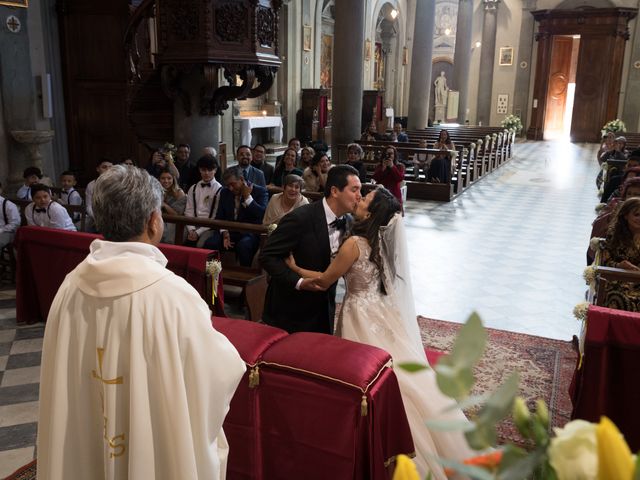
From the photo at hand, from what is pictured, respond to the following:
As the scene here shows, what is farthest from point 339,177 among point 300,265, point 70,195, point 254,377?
point 70,195

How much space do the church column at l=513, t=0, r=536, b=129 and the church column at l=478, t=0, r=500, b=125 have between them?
1231mm

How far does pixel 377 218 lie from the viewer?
3.30m

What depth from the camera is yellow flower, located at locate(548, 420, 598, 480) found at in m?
0.80

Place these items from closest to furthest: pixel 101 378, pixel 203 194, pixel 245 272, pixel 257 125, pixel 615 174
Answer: pixel 101 378, pixel 245 272, pixel 203 194, pixel 615 174, pixel 257 125

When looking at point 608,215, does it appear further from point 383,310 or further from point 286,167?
point 286,167

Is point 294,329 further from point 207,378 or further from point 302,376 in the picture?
point 207,378

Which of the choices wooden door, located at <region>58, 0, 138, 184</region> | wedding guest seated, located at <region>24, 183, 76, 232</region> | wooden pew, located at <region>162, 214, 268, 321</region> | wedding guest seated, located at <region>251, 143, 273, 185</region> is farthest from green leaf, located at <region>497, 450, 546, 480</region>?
wooden door, located at <region>58, 0, 138, 184</region>

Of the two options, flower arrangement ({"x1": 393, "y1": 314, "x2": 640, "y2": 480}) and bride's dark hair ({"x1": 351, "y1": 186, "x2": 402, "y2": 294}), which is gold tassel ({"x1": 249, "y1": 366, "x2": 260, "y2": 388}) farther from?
flower arrangement ({"x1": 393, "y1": 314, "x2": 640, "y2": 480})

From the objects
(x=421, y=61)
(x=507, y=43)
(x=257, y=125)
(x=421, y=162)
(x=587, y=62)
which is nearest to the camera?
(x=421, y=162)

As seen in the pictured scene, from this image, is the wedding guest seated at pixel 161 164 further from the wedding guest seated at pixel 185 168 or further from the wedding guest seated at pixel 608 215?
the wedding guest seated at pixel 608 215

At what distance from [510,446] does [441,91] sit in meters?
31.3

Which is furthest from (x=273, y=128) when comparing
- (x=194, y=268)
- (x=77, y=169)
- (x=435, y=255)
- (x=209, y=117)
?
(x=194, y=268)

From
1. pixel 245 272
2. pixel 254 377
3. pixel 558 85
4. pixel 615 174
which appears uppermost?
pixel 558 85

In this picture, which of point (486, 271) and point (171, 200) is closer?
point (171, 200)
